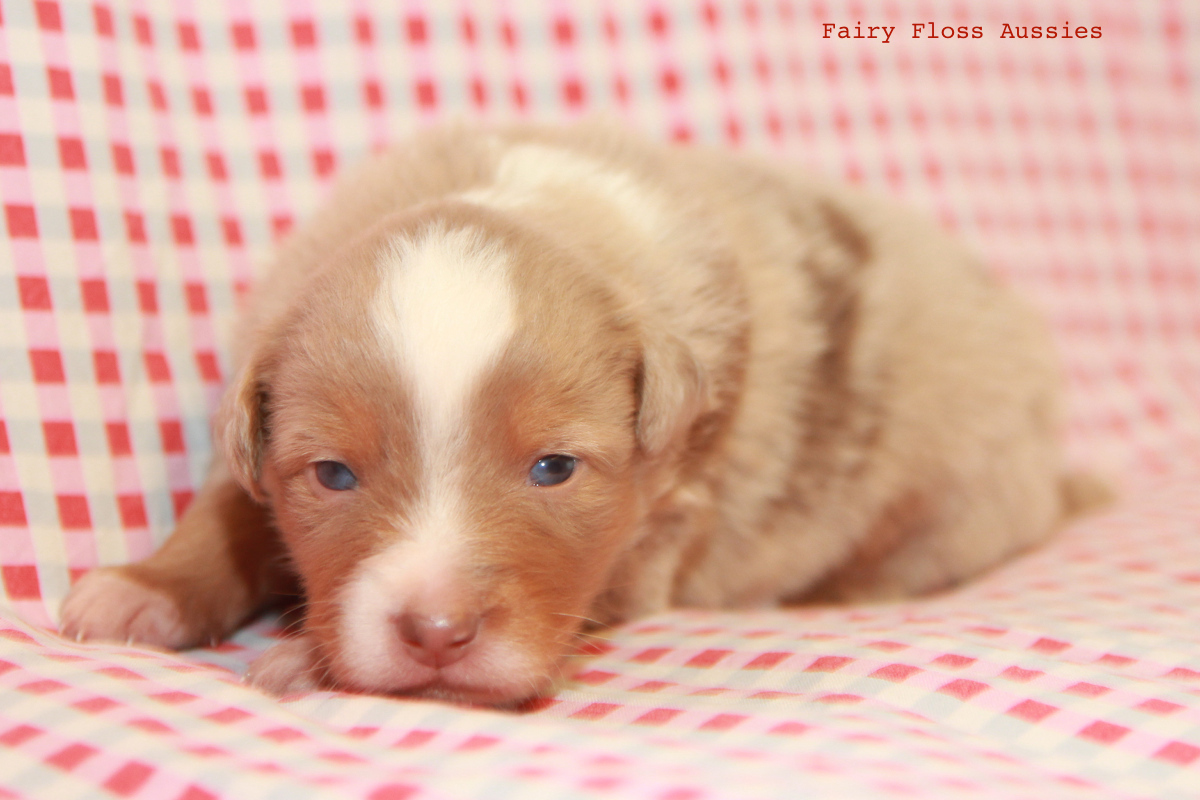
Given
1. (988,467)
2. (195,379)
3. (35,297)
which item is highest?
(35,297)

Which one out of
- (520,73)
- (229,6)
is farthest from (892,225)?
(229,6)

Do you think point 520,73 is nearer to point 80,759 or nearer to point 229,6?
A: point 229,6

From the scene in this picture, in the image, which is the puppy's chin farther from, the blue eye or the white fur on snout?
the blue eye

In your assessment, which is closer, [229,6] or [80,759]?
[80,759]

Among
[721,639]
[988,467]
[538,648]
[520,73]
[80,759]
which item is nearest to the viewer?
[80,759]

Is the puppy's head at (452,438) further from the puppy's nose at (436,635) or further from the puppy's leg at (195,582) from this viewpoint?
the puppy's leg at (195,582)

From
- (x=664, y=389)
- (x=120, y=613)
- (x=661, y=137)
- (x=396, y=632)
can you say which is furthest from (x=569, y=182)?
(x=661, y=137)

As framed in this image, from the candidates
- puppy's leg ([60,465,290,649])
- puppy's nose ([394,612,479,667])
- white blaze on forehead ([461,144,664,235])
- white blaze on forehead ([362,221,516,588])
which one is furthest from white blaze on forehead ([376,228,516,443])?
puppy's leg ([60,465,290,649])
